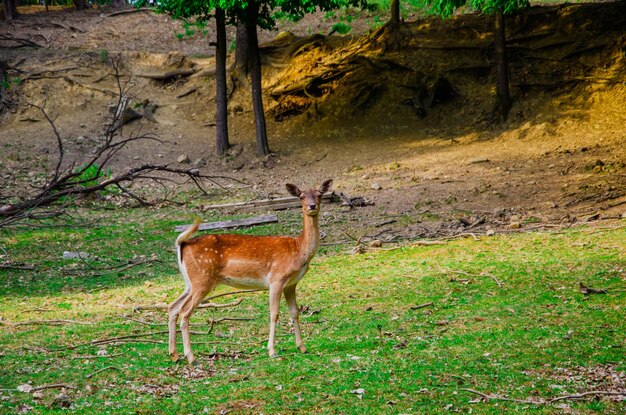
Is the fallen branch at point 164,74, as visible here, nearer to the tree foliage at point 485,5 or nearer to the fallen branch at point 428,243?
the tree foliage at point 485,5

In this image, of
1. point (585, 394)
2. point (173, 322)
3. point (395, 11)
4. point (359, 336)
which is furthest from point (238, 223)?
point (395, 11)

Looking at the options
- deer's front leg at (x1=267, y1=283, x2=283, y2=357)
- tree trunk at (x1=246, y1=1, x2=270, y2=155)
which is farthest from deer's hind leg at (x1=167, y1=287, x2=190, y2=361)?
tree trunk at (x1=246, y1=1, x2=270, y2=155)

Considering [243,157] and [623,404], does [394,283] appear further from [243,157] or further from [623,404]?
[243,157]

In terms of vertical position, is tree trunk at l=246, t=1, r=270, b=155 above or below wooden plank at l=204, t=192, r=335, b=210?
above

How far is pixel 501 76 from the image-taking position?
2069 cm

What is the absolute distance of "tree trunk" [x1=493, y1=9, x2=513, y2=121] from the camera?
20469 mm

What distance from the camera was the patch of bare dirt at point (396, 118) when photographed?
15750 mm

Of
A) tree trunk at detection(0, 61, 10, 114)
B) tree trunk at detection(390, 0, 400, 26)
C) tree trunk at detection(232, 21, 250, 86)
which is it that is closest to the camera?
tree trunk at detection(390, 0, 400, 26)

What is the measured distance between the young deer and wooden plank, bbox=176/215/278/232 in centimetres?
694

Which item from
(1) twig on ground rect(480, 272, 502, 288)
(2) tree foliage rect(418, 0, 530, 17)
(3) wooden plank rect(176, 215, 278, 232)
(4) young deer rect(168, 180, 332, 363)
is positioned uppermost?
(2) tree foliage rect(418, 0, 530, 17)

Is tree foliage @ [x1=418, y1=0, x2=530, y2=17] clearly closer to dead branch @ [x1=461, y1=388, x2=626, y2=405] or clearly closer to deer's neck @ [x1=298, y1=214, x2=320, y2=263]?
deer's neck @ [x1=298, y1=214, x2=320, y2=263]

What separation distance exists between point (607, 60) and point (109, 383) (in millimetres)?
17658

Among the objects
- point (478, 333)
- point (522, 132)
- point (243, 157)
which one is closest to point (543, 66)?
point (522, 132)

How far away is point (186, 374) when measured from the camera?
7.12 meters
